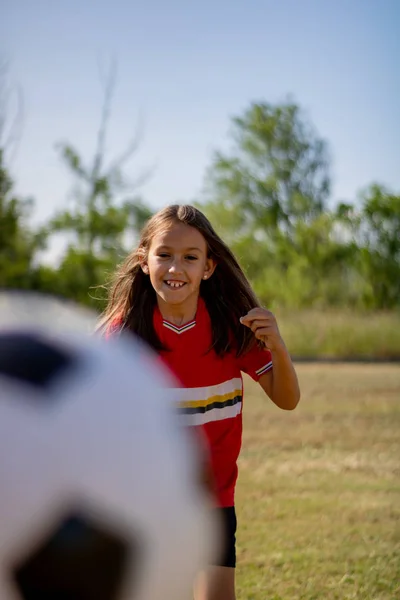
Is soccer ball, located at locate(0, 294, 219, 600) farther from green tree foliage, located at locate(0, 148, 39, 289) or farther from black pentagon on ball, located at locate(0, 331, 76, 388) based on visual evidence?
green tree foliage, located at locate(0, 148, 39, 289)

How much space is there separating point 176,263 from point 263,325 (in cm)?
33

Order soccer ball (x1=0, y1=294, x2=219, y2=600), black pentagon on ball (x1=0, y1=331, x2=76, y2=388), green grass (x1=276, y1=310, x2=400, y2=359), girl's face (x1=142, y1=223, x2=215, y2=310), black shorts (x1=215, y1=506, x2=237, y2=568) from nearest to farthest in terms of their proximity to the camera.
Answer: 1. soccer ball (x1=0, y1=294, x2=219, y2=600)
2. black pentagon on ball (x1=0, y1=331, x2=76, y2=388)
3. black shorts (x1=215, y1=506, x2=237, y2=568)
4. girl's face (x1=142, y1=223, x2=215, y2=310)
5. green grass (x1=276, y1=310, x2=400, y2=359)

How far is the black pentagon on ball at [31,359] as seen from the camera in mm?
1731

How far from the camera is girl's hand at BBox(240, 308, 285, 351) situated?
2.37 metres

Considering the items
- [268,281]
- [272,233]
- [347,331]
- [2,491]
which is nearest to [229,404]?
[2,491]

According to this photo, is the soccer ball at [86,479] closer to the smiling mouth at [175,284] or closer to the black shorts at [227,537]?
the black shorts at [227,537]

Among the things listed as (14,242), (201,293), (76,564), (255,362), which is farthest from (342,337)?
(76,564)

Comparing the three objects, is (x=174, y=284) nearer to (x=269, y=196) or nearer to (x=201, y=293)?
(x=201, y=293)

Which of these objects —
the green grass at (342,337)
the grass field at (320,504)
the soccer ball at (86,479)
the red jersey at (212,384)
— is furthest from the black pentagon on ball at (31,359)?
the green grass at (342,337)

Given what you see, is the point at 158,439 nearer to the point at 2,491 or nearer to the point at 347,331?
the point at 2,491

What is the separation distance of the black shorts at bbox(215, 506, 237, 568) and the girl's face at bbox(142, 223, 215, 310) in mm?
660

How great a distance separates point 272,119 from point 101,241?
14.8 m

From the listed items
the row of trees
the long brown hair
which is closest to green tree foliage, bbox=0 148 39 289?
the row of trees

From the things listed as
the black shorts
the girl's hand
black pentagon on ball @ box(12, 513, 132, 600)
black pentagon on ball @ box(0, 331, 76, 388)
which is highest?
the girl's hand
